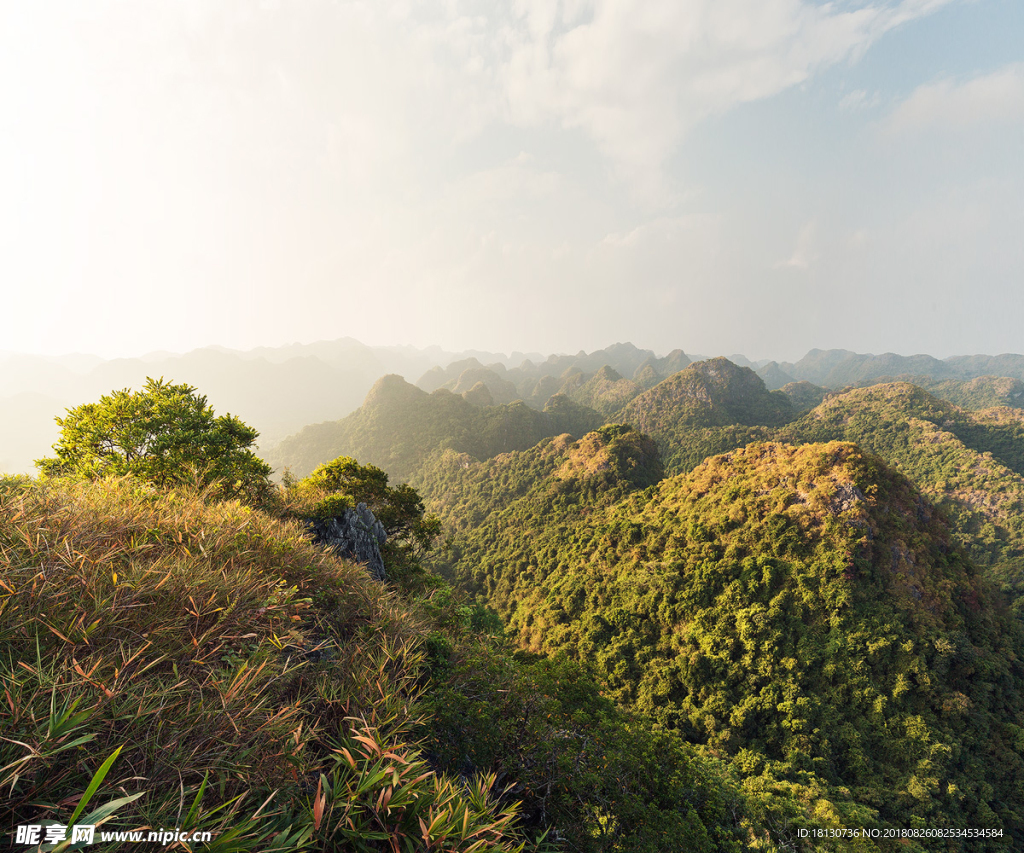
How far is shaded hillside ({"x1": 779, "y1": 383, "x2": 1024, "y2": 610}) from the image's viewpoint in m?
42.0

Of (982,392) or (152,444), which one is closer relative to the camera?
(152,444)

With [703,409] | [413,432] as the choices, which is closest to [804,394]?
[703,409]

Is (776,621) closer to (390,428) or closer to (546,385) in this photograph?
(390,428)

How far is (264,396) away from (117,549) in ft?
783

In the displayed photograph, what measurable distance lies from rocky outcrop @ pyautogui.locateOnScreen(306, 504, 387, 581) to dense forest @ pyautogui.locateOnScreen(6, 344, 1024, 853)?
66cm

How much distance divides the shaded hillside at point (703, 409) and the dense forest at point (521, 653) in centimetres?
3573

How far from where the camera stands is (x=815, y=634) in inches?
872

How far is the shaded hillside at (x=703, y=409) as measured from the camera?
79.7 metres

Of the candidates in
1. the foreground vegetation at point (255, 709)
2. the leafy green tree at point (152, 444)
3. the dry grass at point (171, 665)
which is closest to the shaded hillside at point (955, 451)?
Answer: the foreground vegetation at point (255, 709)

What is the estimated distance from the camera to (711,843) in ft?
25.9

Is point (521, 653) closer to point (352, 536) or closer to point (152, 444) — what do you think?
point (352, 536)

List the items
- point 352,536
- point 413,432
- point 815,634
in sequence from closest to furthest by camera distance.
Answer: point 352,536
point 815,634
point 413,432

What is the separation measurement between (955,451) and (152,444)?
9420 cm

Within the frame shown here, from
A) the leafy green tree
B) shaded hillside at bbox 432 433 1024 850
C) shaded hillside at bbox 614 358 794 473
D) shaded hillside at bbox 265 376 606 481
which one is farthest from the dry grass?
shaded hillside at bbox 265 376 606 481
